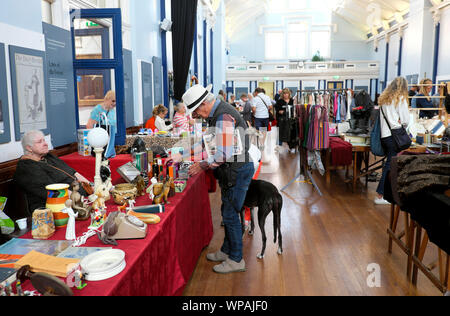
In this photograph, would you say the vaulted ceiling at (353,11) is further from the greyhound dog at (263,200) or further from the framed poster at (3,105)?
the framed poster at (3,105)

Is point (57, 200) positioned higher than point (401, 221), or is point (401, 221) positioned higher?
point (57, 200)

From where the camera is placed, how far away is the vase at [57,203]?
1.83 meters

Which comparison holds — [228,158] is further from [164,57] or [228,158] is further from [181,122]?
[164,57]

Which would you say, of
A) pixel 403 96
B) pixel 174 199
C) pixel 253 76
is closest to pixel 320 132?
pixel 403 96

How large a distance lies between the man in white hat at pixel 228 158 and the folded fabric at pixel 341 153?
291 centimetres

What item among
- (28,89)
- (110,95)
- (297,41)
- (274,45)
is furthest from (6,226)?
(297,41)

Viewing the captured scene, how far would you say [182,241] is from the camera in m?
2.45

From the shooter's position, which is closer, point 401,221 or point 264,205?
point 264,205

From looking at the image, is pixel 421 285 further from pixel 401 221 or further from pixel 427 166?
pixel 401 221

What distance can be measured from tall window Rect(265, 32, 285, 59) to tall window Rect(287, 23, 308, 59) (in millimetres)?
509

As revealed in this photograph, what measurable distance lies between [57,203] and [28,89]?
5.82 ft

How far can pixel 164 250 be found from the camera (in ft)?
6.45

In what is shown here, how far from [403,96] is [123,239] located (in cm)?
376

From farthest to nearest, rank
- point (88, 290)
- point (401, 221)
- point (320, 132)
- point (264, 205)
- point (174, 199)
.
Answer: point (320, 132)
point (401, 221)
point (264, 205)
point (174, 199)
point (88, 290)
